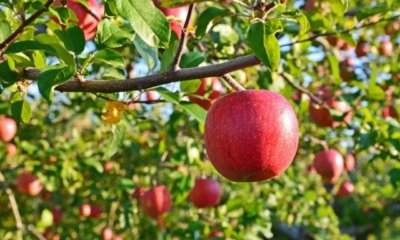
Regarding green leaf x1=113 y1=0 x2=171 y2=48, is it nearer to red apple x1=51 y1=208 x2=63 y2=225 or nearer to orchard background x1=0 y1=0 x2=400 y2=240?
orchard background x1=0 y1=0 x2=400 y2=240

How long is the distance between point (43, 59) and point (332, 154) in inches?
69.9

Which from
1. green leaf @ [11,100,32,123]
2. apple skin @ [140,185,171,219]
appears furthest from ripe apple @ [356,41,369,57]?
green leaf @ [11,100,32,123]

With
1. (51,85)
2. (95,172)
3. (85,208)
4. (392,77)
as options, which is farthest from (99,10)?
(85,208)

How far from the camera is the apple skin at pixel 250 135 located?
3.68 ft

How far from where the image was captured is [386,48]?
11.5 feet

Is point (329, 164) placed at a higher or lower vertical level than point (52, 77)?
lower

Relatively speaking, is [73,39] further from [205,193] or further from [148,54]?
[205,193]

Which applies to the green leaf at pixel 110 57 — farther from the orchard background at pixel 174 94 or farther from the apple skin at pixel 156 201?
the apple skin at pixel 156 201

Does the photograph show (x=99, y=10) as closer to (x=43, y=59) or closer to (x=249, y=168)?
(x=43, y=59)

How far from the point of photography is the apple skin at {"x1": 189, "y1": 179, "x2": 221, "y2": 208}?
8.59ft

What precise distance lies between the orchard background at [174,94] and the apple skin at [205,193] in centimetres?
1

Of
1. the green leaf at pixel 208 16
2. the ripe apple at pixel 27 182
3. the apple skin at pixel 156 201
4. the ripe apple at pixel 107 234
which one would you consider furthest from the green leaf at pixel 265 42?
the ripe apple at pixel 27 182

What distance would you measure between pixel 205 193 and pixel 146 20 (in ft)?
5.73

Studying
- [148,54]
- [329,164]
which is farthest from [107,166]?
[148,54]
